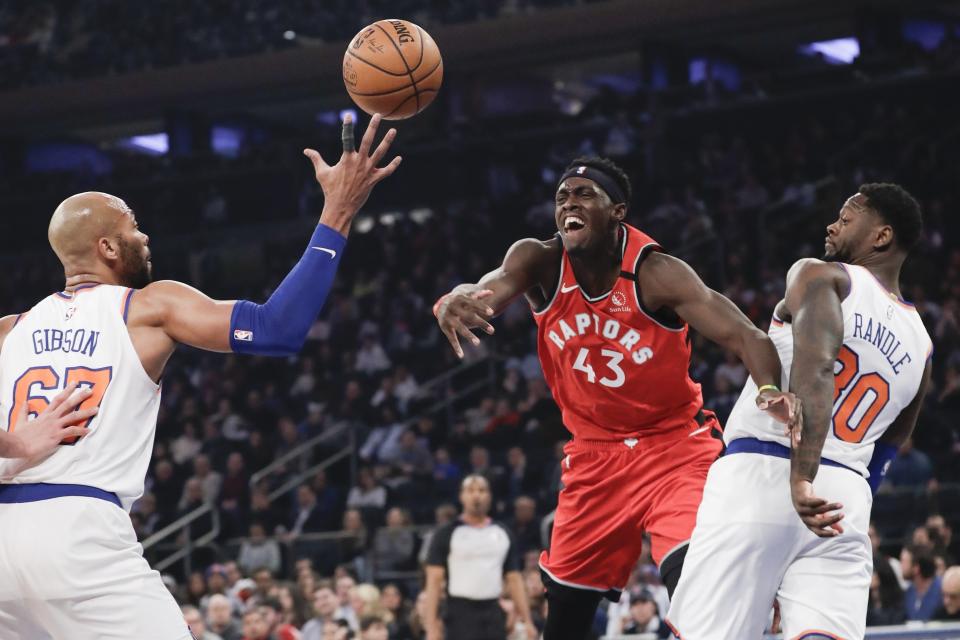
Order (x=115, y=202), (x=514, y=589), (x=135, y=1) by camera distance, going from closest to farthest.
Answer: (x=115, y=202) < (x=514, y=589) < (x=135, y=1)

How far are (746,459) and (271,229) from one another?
2052cm

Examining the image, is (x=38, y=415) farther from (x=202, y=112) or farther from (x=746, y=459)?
(x=202, y=112)

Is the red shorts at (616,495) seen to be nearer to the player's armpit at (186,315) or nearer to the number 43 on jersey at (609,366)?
the number 43 on jersey at (609,366)

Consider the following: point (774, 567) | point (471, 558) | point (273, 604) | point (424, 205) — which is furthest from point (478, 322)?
point (424, 205)

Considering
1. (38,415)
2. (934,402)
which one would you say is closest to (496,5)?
(934,402)

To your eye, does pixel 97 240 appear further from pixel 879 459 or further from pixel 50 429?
pixel 879 459

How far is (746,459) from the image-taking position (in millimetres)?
4418

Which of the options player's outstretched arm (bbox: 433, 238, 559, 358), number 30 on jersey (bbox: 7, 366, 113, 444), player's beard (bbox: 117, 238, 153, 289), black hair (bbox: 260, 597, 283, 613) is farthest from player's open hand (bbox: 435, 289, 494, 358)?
black hair (bbox: 260, 597, 283, 613)

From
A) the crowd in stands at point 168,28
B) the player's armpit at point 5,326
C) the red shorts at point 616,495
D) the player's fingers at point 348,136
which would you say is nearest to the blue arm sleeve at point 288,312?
the player's fingers at point 348,136

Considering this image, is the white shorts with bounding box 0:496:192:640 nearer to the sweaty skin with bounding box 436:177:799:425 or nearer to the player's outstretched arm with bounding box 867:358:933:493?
the sweaty skin with bounding box 436:177:799:425

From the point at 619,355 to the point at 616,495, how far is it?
58 centimetres

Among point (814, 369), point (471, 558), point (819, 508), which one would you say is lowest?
point (471, 558)

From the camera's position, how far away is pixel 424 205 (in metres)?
23.2

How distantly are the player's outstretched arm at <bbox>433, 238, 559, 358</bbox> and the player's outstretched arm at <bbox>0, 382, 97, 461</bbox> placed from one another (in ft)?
4.24
